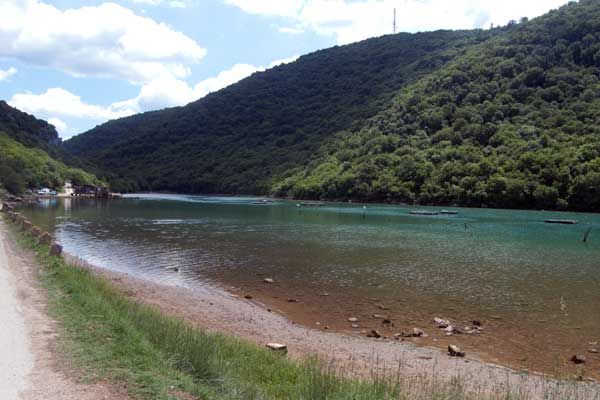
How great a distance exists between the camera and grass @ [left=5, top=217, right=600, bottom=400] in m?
8.21

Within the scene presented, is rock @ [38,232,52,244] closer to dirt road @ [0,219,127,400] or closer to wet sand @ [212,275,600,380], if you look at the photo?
wet sand @ [212,275,600,380]

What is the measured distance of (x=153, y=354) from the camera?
947 cm

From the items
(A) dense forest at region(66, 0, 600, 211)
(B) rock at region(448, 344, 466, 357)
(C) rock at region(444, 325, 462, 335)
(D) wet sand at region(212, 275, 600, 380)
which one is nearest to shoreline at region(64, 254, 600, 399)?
(B) rock at region(448, 344, 466, 357)

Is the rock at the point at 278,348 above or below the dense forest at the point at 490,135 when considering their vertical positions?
below

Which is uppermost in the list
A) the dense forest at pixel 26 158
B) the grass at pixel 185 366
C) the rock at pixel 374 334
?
the dense forest at pixel 26 158

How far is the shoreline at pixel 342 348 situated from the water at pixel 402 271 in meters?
1.23

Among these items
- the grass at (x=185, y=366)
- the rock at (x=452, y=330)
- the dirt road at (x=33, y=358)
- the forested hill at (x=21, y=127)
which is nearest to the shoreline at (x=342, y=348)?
the grass at (x=185, y=366)

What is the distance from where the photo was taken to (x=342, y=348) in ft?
50.9

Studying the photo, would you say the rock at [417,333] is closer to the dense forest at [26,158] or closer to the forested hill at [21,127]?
the dense forest at [26,158]

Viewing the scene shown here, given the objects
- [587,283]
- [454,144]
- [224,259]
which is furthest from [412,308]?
[454,144]

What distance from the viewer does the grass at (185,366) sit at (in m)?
8.21

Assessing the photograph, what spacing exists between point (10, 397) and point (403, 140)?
15340cm

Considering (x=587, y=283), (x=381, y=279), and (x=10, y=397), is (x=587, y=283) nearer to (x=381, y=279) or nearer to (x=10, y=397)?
(x=381, y=279)

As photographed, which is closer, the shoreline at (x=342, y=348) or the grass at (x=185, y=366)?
the grass at (x=185, y=366)
